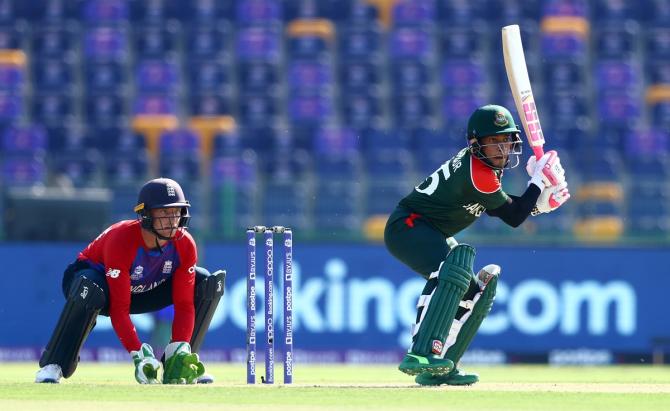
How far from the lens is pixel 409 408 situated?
20.2 feet

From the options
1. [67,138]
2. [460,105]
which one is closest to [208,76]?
[67,138]

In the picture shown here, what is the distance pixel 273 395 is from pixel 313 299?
21.4 feet

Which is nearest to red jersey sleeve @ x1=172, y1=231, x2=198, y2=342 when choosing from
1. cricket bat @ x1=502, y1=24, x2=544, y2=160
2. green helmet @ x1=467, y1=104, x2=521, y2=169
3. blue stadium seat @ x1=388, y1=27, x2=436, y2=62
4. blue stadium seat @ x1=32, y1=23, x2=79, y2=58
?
green helmet @ x1=467, y1=104, x2=521, y2=169

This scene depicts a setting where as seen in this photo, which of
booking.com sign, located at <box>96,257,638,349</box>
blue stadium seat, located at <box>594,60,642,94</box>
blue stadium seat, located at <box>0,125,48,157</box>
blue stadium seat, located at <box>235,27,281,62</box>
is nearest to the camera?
booking.com sign, located at <box>96,257,638,349</box>

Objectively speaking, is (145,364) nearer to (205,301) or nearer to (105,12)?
(205,301)

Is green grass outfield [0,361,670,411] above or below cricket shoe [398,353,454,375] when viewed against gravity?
below

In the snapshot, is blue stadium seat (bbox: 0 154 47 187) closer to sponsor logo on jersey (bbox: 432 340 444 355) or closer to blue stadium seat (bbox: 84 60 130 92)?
blue stadium seat (bbox: 84 60 130 92)

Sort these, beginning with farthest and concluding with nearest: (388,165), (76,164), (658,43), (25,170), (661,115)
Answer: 1. (658,43)
2. (661,115)
3. (76,164)
4. (25,170)
5. (388,165)

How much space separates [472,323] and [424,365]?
61 centimetres

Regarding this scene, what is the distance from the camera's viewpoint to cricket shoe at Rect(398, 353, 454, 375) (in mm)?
7223

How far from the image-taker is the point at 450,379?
25.4 feet

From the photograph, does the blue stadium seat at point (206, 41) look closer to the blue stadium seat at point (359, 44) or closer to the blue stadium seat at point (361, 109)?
the blue stadium seat at point (359, 44)

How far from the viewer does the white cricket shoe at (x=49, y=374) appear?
26.0 ft

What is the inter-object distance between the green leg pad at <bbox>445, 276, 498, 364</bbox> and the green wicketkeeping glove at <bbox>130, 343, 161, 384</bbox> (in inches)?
Answer: 63.7
